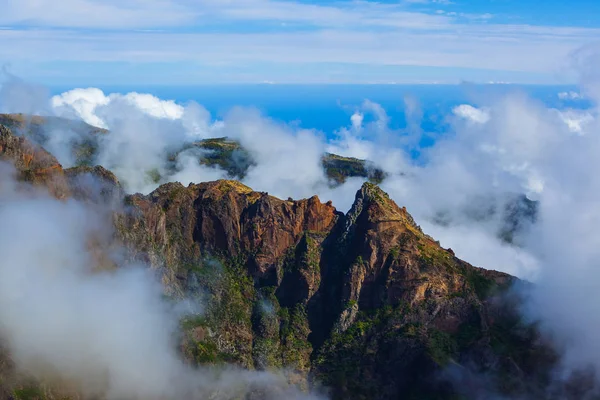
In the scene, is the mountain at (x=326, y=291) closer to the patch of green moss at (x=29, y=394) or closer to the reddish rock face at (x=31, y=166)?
the reddish rock face at (x=31, y=166)

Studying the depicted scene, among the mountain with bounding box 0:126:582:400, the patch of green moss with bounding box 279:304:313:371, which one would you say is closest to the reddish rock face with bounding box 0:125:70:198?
the mountain with bounding box 0:126:582:400

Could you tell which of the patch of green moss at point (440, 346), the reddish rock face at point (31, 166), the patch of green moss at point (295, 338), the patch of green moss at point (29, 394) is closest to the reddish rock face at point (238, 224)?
the patch of green moss at point (295, 338)

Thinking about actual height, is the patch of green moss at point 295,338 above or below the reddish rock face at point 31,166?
below

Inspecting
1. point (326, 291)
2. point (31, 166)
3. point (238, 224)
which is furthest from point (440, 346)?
point (31, 166)

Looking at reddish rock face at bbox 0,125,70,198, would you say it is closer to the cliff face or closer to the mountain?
the mountain

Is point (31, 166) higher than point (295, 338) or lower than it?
higher

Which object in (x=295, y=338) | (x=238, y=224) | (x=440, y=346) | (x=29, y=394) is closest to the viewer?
(x=29, y=394)

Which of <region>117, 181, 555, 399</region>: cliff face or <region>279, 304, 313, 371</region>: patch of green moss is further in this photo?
<region>279, 304, 313, 371</region>: patch of green moss

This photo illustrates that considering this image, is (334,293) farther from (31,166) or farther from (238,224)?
(31,166)

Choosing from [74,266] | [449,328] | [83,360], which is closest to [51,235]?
[74,266]

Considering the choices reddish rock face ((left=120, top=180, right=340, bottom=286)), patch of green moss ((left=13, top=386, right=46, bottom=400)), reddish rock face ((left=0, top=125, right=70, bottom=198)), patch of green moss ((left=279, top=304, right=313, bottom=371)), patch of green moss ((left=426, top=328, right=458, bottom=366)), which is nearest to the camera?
patch of green moss ((left=13, top=386, right=46, bottom=400))
